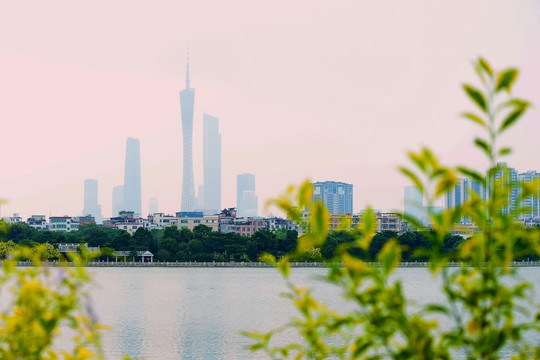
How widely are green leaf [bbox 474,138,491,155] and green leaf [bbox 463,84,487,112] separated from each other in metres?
0.09

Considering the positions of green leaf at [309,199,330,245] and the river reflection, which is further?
the river reflection

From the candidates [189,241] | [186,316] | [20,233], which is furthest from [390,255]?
[20,233]

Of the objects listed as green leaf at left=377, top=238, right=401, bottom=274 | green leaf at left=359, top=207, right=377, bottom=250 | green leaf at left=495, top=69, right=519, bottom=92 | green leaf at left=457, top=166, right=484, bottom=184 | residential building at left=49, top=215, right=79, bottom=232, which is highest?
residential building at left=49, top=215, right=79, bottom=232

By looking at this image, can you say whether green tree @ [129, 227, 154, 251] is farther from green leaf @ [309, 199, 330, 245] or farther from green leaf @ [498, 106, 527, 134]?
green leaf @ [498, 106, 527, 134]

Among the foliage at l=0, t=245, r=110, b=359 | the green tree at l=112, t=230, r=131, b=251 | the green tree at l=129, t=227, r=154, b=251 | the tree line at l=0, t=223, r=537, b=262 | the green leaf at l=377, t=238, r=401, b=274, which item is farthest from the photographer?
the green tree at l=129, t=227, r=154, b=251

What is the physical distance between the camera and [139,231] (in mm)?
89625

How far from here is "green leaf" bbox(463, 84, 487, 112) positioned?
2.04 m

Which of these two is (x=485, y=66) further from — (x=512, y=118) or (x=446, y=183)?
(x=446, y=183)

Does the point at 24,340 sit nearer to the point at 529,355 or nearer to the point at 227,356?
the point at 529,355

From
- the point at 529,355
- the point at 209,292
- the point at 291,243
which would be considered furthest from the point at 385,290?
the point at 291,243

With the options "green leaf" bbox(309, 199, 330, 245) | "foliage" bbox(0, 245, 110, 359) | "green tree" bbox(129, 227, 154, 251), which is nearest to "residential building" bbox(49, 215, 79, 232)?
"green tree" bbox(129, 227, 154, 251)

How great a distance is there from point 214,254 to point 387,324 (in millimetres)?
88846

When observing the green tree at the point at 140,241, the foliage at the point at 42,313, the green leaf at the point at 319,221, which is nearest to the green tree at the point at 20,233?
the green tree at the point at 140,241

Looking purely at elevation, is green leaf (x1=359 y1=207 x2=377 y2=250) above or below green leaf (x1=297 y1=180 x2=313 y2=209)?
below
